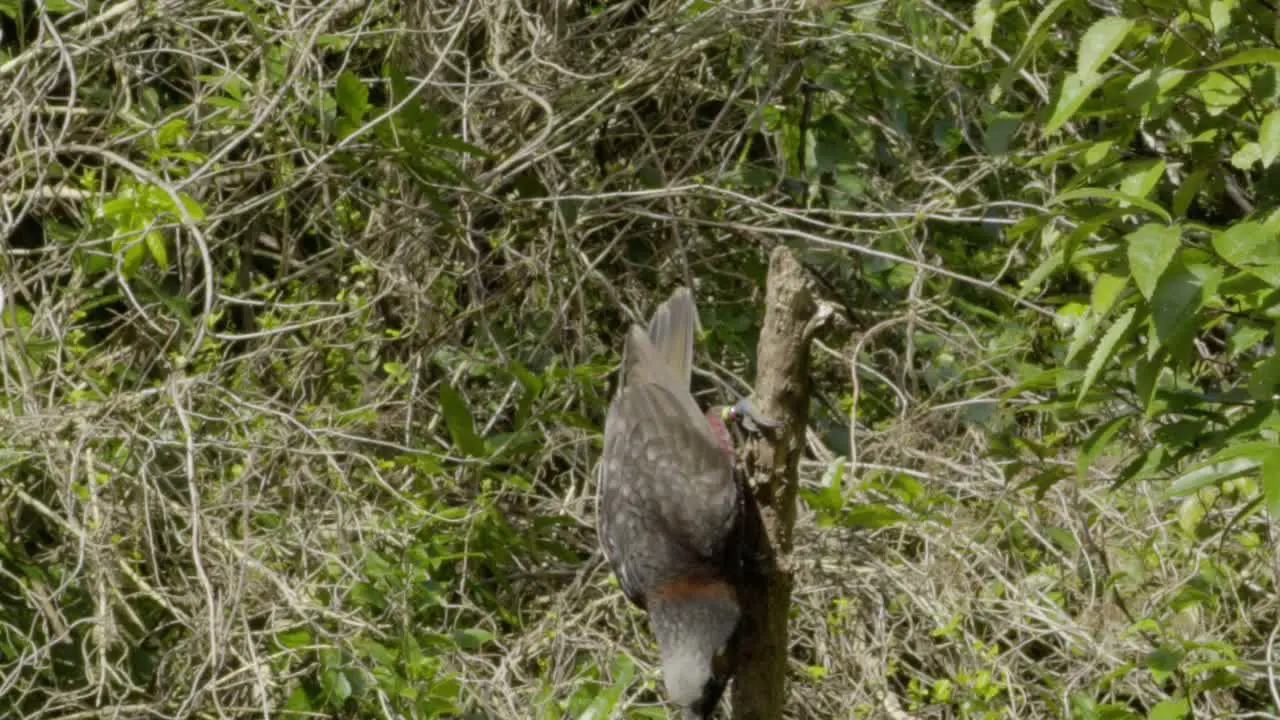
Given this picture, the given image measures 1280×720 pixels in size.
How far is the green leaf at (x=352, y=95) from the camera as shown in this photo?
4520 mm

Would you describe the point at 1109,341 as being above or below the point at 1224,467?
above

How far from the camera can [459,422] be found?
459 centimetres

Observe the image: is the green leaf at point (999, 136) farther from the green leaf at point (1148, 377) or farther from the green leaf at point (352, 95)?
the green leaf at point (1148, 377)

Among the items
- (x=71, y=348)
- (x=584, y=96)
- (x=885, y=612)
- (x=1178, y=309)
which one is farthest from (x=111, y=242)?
(x=1178, y=309)

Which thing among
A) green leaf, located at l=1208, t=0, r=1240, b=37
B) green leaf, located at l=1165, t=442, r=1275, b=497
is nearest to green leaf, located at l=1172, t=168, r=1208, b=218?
green leaf, located at l=1208, t=0, r=1240, b=37

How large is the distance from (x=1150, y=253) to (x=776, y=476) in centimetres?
148

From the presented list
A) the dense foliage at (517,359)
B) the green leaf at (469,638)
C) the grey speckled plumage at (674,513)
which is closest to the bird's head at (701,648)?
the grey speckled plumage at (674,513)

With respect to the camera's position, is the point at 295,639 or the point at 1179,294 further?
the point at 295,639

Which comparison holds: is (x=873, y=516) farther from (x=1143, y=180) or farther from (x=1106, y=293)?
(x=1106, y=293)

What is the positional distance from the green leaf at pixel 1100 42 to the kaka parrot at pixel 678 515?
4.13 ft

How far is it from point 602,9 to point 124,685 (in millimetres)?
2804

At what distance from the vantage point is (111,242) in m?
4.56

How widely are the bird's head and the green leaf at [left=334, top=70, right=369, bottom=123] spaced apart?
5.74 ft

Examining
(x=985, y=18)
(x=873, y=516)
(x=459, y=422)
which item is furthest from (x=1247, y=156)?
(x=459, y=422)
